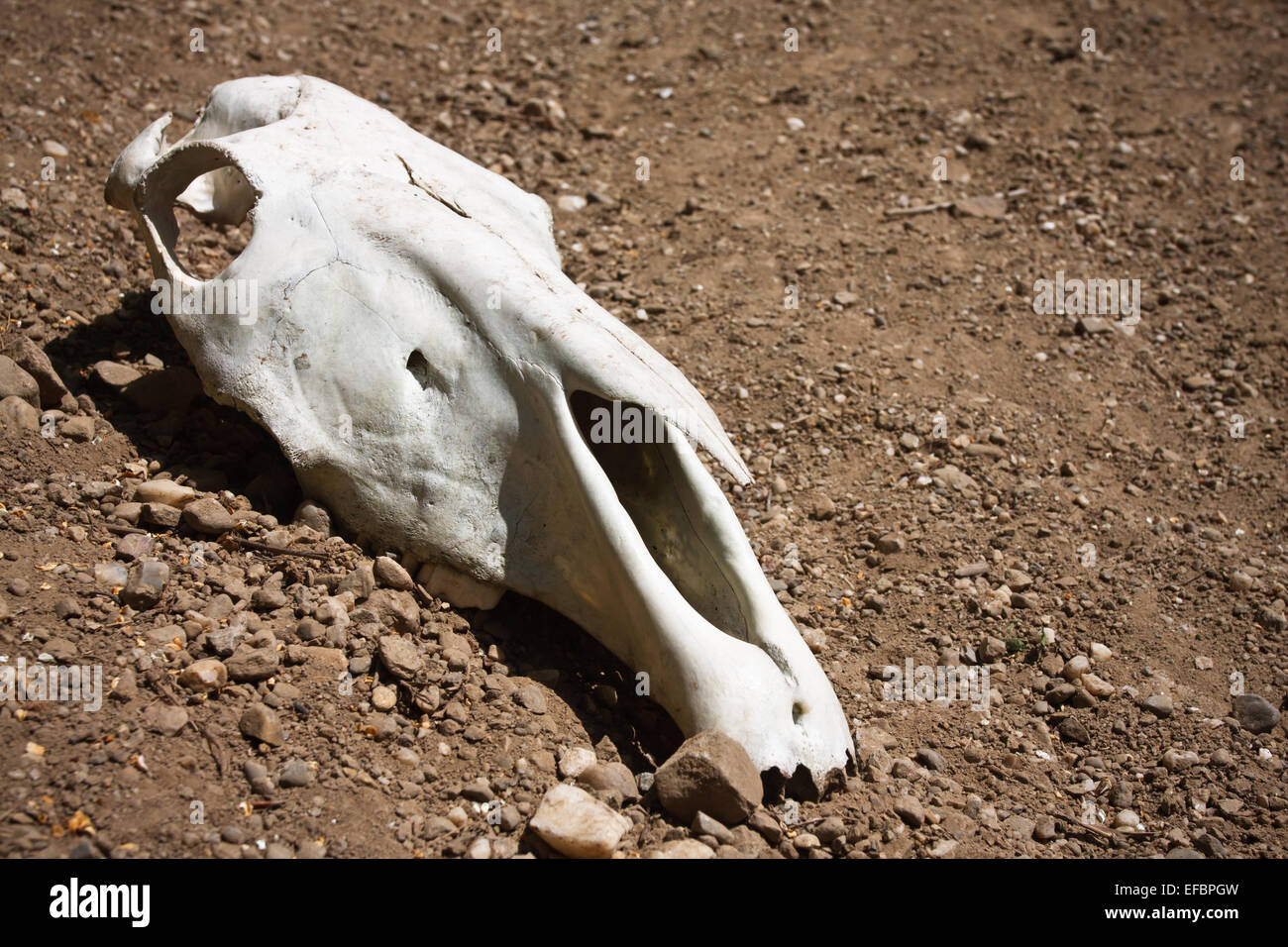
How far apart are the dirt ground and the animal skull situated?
0.74ft

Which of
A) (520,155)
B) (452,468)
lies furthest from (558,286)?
(520,155)

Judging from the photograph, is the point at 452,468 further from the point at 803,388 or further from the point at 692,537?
the point at 803,388

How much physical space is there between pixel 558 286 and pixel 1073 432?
2.55m

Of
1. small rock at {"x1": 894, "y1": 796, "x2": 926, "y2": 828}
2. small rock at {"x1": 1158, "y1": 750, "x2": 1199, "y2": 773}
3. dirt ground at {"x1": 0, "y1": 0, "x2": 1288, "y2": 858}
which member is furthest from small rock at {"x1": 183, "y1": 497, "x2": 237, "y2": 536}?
small rock at {"x1": 1158, "y1": 750, "x2": 1199, "y2": 773}

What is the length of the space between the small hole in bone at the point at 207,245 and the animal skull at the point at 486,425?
1.16 metres

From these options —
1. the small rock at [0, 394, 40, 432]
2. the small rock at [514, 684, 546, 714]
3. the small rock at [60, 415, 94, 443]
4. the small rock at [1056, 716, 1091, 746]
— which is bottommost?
the small rock at [1056, 716, 1091, 746]

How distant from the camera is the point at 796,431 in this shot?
4.42 meters

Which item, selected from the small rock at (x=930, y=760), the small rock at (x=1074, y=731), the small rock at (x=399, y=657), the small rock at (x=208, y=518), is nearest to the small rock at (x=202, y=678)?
the small rock at (x=399, y=657)

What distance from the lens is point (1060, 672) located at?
354 cm

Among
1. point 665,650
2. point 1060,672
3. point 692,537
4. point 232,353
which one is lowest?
point 1060,672

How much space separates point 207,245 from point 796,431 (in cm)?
282

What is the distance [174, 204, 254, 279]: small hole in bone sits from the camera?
4.59 metres

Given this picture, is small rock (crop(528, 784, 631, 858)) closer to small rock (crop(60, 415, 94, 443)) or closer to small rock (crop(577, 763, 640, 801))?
small rock (crop(577, 763, 640, 801))

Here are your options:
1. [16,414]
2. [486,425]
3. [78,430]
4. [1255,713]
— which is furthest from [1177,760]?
[16,414]
